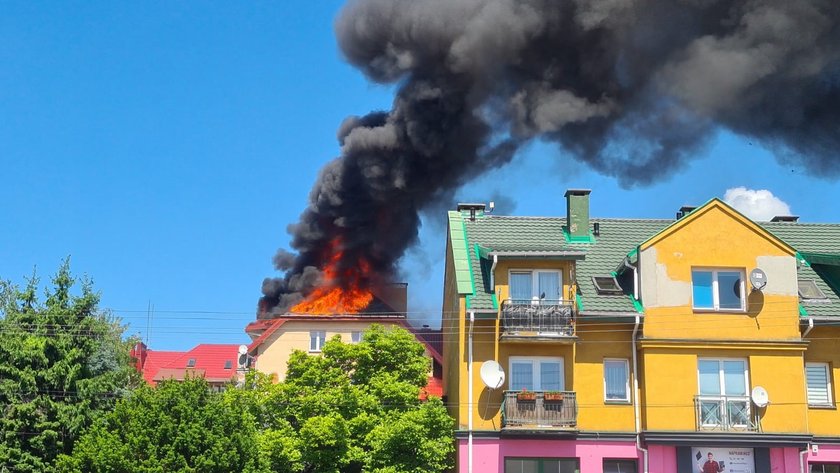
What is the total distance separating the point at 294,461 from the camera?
102ft

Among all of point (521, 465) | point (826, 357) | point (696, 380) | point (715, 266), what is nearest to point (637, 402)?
point (696, 380)

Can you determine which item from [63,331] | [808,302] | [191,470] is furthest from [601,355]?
[63,331]

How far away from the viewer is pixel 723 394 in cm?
2938

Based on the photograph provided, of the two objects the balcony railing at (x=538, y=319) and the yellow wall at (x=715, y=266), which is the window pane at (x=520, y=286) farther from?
the yellow wall at (x=715, y=266)

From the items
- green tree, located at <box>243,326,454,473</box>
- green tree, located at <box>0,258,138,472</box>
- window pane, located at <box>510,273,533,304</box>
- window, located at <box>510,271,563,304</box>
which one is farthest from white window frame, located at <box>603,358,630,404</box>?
green tree, located at <box>0,258,138,472</box>

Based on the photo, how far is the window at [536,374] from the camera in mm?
29828

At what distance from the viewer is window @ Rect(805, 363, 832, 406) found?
30109mm

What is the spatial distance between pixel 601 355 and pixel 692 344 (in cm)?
267

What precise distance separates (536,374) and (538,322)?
1687 millimetres

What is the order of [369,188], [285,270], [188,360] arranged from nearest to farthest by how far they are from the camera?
[369,188] → [285,270] → [188,360]

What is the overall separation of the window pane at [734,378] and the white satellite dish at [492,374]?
21.9 ft

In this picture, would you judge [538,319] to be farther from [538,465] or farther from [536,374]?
[538,465]

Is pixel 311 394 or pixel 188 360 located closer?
pixel 311 394

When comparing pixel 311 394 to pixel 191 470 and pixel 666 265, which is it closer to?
pixel 191 470
